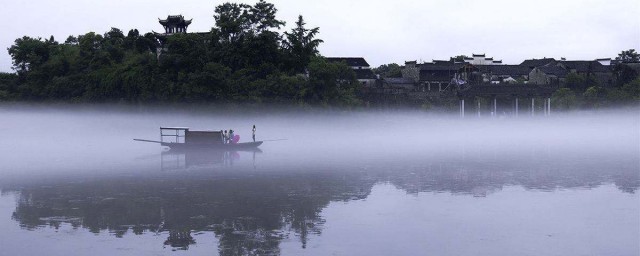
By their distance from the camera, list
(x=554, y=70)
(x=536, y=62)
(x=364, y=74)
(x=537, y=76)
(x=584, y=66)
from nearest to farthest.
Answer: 1. (x=364, y=74)
2. (x=554, y=70)
3. (x=537, y=76)
4. (x=584, y=66)
5. (x=536, y=62)

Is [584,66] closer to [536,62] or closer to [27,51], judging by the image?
[536,62]

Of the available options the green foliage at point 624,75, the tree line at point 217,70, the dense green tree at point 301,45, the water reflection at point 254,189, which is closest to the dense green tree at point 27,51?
the tree line at point 217,70

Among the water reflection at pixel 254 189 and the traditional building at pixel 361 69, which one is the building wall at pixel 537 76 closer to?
the traditional building at pixel 361 69

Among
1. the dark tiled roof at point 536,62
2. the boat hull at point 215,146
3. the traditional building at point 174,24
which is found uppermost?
the traditional building at point 174,24

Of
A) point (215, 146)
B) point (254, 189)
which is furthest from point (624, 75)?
point (254, 189)

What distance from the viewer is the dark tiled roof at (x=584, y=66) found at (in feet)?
348

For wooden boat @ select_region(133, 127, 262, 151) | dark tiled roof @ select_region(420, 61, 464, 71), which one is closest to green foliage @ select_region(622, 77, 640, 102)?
dark tiled roof @ select_region(420, 61, 464, 71)

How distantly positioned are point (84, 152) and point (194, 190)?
77.4 ft

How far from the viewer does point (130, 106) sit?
3036 inches

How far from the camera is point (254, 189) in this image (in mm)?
32000

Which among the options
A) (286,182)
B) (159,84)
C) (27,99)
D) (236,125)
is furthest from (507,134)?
(27,99)

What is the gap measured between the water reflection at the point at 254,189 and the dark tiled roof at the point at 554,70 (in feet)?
199

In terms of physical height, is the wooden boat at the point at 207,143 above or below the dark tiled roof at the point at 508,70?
below

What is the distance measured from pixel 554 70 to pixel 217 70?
178 ft
